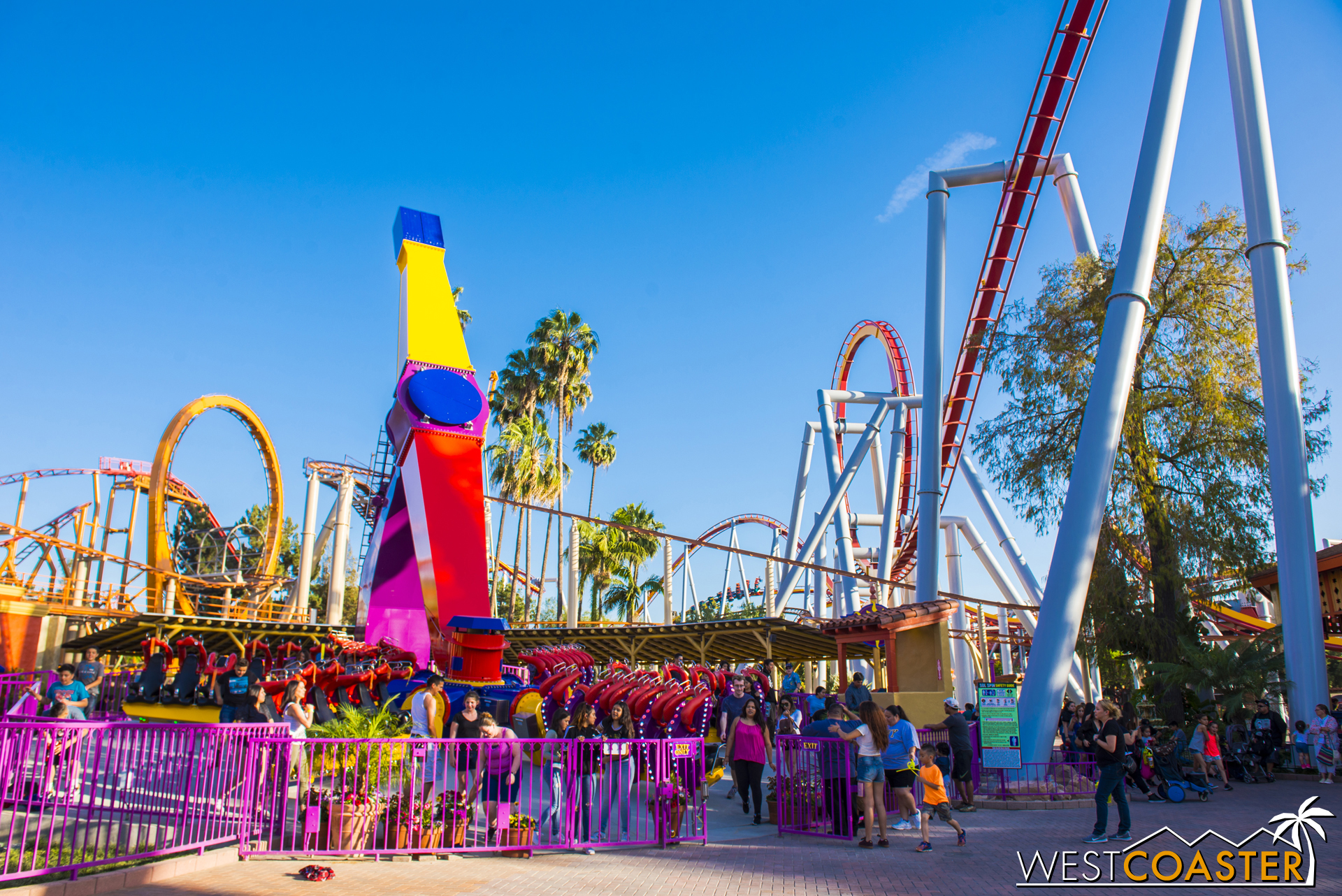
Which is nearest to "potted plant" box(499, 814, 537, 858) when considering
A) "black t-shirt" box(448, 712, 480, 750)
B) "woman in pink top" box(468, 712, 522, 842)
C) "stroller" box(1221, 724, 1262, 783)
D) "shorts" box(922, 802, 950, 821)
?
"woman in pink top" box(468, 712, 522, 842)

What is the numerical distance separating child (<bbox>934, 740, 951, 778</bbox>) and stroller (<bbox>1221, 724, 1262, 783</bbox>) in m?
4.73

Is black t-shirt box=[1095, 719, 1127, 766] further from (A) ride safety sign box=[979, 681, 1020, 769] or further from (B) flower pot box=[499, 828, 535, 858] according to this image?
(B) flower pot box=[499, 828, 535, 858]

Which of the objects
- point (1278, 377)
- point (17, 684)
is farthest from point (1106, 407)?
point (17, 684)

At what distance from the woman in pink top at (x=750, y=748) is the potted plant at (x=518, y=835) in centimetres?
226

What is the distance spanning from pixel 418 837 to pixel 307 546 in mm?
25109

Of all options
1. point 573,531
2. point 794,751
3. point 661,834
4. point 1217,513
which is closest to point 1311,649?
point 1217,513

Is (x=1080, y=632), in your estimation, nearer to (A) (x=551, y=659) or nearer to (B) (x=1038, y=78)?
(A) (x=551, y=659)

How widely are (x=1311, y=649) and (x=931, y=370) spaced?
25.0 ft

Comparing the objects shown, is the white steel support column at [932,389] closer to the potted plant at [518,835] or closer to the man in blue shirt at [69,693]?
the potted plant at [518,835]

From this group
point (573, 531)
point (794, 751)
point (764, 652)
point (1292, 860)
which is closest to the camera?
point (1292, 860)

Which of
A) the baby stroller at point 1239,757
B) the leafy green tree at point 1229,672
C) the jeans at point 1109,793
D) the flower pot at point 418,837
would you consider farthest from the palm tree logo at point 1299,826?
the leafy green tree at point 1229,672

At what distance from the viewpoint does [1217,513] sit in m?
15.8

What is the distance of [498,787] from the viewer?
7352mm

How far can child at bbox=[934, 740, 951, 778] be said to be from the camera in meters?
10.2
